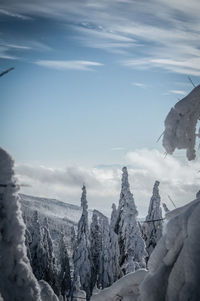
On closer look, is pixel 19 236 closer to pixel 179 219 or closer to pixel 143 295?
pixel 143 295

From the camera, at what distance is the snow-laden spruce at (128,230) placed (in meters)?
26.0

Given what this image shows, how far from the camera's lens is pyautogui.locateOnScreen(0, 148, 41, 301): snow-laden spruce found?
5398 mm

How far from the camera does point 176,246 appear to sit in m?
4.50

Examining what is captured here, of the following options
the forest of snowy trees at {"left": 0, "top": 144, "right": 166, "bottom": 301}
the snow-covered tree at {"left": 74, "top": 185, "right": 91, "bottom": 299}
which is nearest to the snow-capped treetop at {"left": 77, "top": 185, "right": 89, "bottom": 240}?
the forest of snowy trees at {"left": 0, "top": 144, "right": 166, "bottom": 301}

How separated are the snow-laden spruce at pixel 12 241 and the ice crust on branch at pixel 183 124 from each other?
9.02 feet

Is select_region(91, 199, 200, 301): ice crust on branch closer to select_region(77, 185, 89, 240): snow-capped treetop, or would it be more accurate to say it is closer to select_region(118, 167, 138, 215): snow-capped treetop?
select_region(118, 167, 138, 215): snow-capped treetop

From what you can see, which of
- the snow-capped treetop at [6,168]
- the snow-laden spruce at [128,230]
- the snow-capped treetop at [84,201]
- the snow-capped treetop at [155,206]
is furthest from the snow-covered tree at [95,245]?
the snow-capped treetop at [6,168]

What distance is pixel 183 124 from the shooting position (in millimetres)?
5527

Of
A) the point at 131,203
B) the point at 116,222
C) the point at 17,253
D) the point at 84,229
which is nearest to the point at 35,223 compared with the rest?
the point at 84,229

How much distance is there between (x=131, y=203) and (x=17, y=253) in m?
22.5

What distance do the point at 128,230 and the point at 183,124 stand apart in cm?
2283

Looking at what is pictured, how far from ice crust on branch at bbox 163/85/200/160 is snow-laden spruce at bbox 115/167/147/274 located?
2077 centimetres

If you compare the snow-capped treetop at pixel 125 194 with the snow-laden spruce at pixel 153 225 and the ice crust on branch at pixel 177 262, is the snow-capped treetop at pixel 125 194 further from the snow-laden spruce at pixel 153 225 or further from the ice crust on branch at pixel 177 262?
the ice crust on branch at pixel 177 262

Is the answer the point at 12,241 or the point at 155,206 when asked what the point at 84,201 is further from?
the point at 12,241
